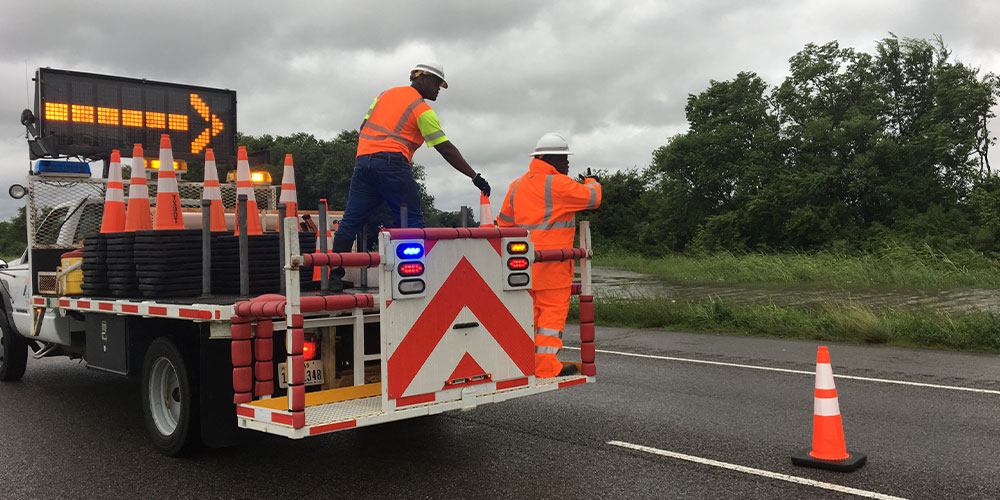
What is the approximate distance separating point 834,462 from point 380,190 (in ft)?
12.4

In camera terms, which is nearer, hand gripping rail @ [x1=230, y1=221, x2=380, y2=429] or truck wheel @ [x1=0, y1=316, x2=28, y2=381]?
hand gripping rail @ [x1=230, y1=221, x2=380, y2=429]

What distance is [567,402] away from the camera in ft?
25.0

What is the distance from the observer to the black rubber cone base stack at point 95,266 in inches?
262

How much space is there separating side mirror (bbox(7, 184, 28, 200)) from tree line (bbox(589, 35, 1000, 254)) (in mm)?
34812

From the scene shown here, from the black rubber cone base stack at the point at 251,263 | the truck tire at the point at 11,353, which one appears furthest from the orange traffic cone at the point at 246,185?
the truck tire at the point at 11,353

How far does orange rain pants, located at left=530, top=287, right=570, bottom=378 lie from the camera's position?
19.8ft

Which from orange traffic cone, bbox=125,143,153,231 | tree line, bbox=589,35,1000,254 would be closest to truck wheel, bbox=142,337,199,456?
orange traffic cone, bbox=125,143,153,231

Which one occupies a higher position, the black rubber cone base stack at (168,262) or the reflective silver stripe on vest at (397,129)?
the reflective silver stripe on vest at (397,129)

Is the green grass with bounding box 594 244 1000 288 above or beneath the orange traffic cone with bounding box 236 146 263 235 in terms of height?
beneath

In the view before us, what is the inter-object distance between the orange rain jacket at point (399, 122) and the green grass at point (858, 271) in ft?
58.9

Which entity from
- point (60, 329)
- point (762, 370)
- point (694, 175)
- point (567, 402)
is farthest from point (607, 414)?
point (694, 175)

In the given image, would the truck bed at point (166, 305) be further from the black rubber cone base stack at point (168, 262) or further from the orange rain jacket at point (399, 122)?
the orange rain jacket at point (399, 122)

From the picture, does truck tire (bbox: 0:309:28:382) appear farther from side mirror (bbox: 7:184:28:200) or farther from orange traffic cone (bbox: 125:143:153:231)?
orange traffic cone (bbox: 125:143:153:231)

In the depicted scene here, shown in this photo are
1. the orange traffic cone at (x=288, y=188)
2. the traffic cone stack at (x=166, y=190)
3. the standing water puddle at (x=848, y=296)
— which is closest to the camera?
the traffic cone stack at (x=166, y=190)
